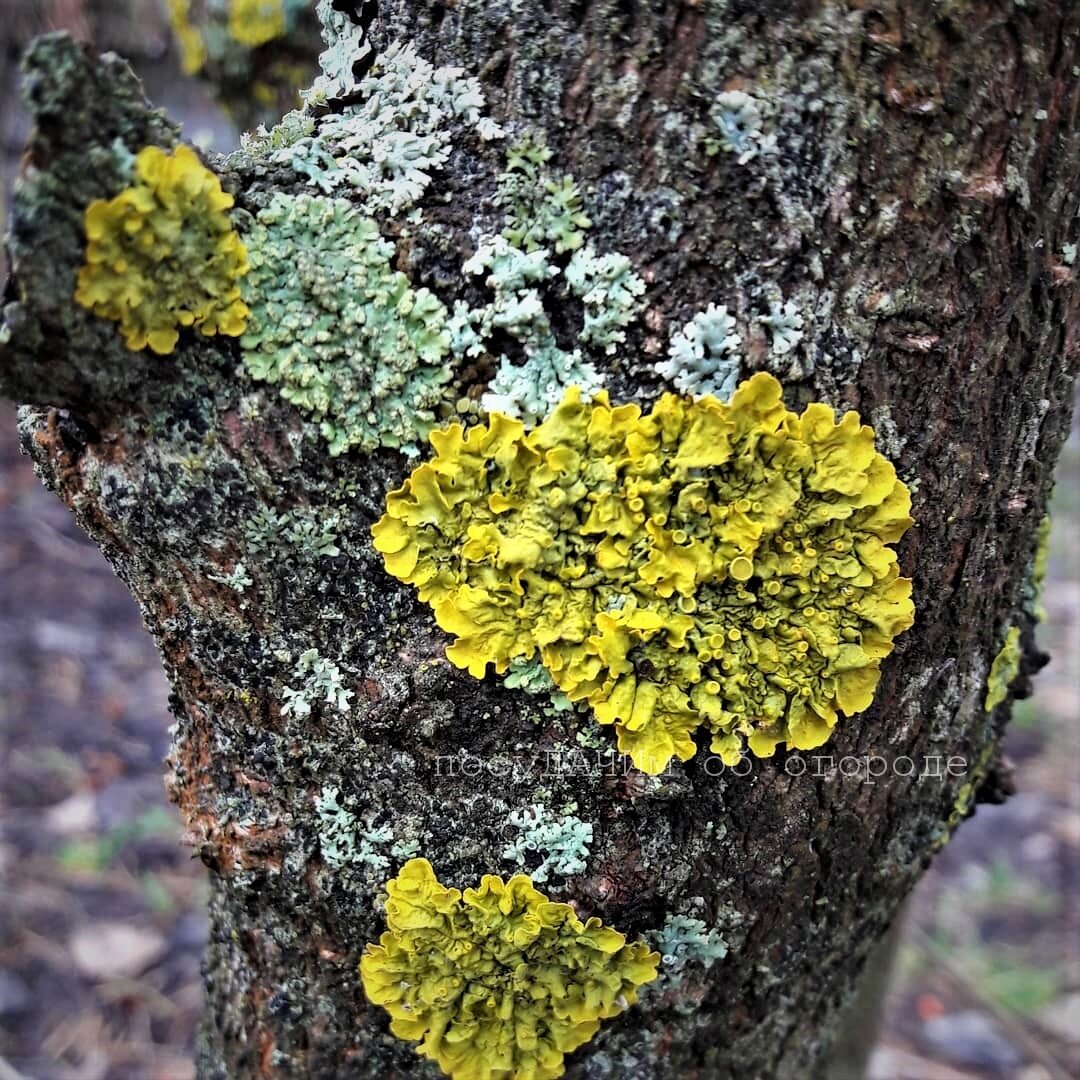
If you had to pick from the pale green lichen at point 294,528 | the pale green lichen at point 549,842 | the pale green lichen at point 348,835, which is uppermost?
the pale green lichen at point 294,528

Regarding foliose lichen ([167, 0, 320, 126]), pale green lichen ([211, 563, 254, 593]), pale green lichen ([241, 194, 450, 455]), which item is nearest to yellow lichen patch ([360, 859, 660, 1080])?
pale green lichen ([211, 563, 254, 593])

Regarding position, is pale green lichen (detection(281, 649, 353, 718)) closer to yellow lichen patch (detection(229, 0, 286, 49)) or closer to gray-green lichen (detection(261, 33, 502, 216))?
gray-green lichen (detection(261, 33, 502, 216))

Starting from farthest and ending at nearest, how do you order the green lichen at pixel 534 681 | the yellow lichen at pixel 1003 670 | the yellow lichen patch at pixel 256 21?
the yellow lichen patch at pixel 256 21 → the yellow lichen at pixel 1003 670 → the green lichen at pixel 534 681

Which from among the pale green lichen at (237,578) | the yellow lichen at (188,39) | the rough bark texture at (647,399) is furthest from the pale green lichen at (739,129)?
the yellow lichen at (188,39)

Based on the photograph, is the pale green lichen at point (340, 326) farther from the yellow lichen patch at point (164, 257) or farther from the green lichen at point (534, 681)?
the green lichen at point (534, 681)

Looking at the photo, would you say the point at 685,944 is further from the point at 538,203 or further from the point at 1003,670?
the point at 538,203

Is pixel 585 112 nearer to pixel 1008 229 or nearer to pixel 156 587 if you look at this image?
pixel 1008 229

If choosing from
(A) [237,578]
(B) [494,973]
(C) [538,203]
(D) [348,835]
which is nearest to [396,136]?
(C) [538,203]
